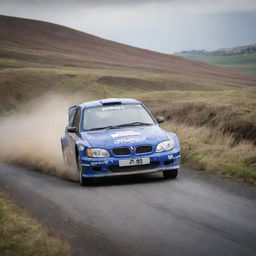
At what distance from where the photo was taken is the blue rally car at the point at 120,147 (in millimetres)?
10688

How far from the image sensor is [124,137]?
10977 mm

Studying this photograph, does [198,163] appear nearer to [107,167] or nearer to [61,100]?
[107,167]

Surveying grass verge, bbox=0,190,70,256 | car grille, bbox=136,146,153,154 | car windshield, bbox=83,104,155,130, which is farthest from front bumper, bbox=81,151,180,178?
grass verge, bbox=0,190,70,256

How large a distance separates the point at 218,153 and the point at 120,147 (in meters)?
3.38

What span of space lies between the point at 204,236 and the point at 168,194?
2.86m

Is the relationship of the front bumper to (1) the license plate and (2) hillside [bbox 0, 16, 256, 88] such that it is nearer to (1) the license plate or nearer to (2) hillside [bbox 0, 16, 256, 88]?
(1) the license plate

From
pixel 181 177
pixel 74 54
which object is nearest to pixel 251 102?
pixel 181 177

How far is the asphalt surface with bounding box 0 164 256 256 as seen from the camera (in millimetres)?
6285

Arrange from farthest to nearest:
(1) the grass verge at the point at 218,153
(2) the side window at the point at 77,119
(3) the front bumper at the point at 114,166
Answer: (2) the side window at the point at 77,119 → (1) the grass verge at the point at 218,153 → (3) the front bumper at the point at 114,166

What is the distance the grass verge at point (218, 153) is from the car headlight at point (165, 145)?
4.40ft

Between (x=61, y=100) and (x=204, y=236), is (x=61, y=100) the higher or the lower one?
the lower one

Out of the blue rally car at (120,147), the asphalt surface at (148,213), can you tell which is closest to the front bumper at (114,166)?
the blue rally car at (120,147)

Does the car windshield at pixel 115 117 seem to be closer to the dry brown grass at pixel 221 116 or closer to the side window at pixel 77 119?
the side window at pixel 77 119

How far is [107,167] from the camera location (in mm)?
10656
